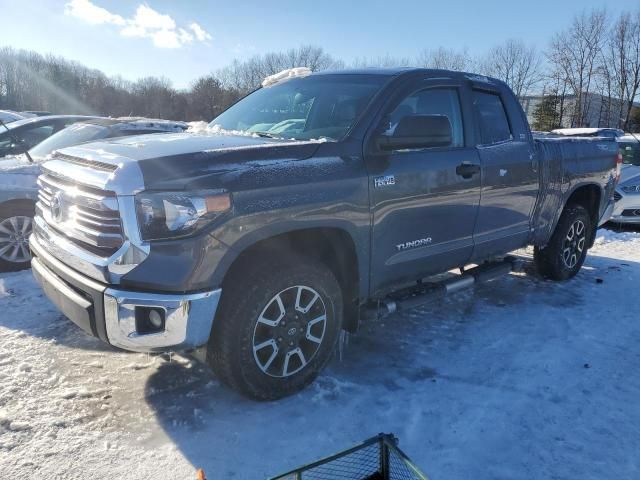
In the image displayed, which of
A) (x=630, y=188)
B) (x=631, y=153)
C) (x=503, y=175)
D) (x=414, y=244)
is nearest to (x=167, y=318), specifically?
(x=414, y=244)

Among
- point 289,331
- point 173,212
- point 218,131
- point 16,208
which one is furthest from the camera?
point 16,208

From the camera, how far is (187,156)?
8.72 ft

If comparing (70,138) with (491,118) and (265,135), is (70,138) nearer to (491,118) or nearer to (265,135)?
(265,135)

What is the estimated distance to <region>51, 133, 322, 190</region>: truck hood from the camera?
254 cm

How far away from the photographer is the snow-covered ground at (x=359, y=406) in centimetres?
260

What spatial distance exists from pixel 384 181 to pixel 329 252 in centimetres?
58

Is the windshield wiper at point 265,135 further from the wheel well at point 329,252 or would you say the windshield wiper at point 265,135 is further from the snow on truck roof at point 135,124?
the snow on truck roof at point 135,124

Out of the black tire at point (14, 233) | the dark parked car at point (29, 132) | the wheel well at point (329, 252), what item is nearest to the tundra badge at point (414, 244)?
the wheel well at point (329, 252)

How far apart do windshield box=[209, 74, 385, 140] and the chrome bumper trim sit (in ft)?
4.51

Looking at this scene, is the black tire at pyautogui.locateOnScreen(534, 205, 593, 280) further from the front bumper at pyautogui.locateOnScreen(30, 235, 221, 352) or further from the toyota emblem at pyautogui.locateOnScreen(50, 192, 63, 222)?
the toyota emblem at pyautogui.locateOnScreen(50, 192, 63, 222)

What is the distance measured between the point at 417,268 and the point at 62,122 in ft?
19.6

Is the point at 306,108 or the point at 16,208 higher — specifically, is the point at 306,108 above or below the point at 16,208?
above

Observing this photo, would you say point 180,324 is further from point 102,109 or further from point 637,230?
point 102,109

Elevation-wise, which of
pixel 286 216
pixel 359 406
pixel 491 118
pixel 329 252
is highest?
pixel 491 118
